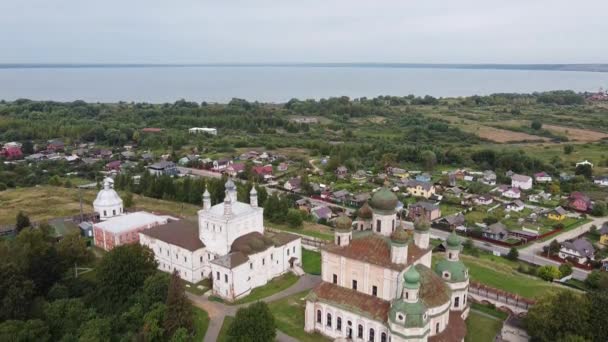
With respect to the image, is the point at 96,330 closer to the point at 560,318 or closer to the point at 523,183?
the point at 560,318

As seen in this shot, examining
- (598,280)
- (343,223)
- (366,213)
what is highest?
(343,223)

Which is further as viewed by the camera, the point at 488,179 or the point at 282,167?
the point at 282,167

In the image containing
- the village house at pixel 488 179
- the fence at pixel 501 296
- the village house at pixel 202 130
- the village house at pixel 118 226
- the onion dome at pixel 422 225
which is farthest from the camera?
the village house at pixel 202 130

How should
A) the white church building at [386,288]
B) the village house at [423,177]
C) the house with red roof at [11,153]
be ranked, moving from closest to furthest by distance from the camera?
the white church building at [386,288]
the village house at [423,177]
the house with red roof at [11,153]

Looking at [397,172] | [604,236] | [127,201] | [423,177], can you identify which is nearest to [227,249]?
[127,201]

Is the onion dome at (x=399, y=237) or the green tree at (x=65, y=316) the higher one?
the onion dome at (x=399, y=237)

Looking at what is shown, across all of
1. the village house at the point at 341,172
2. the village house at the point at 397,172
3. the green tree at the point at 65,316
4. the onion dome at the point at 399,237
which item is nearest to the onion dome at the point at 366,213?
the onion dome at the point at 399,237

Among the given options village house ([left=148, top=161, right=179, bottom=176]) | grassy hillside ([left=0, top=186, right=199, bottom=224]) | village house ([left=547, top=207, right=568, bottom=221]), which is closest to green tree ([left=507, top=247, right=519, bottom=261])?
village house ([left=547, top=207, right=568, bottom=221])

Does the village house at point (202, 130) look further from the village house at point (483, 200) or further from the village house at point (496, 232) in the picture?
the village house at point (496, 232)
